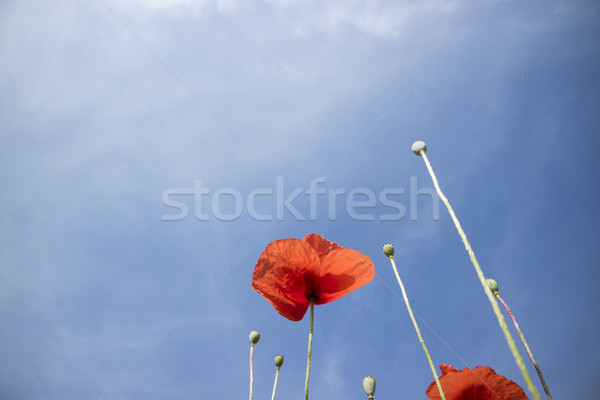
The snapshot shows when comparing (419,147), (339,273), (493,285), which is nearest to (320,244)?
(339,273)

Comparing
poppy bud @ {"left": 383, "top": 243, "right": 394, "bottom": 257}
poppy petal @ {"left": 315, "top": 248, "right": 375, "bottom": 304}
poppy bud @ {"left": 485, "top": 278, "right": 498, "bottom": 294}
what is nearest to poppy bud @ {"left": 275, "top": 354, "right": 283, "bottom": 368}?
poppy petal @ {"left": 315, "top": 248, "right": 375, "bottom": 304}

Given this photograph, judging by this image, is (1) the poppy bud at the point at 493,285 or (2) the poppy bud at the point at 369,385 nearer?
(2) the poppy bud at the point at 369,385

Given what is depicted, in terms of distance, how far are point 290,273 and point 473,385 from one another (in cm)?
74

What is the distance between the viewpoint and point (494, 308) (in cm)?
44

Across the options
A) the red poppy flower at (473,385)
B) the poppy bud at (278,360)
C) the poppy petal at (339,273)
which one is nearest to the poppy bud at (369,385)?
the red poppy flower at (473,385)

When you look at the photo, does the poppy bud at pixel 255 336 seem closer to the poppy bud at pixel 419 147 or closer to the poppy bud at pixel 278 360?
the poppy bud at pixel 278 360

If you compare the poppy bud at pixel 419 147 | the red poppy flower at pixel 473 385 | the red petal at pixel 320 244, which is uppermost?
the poppy bud at pixel 419 147

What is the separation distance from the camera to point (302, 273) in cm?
142

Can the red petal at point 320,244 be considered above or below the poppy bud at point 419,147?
below

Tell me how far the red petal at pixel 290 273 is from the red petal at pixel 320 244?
10 centimetres

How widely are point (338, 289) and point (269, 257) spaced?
12.2 inches

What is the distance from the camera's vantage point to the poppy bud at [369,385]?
877mm

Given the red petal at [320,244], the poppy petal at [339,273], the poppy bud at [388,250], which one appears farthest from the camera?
the red petal at [320,244]

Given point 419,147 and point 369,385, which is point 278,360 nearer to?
point 369,385
